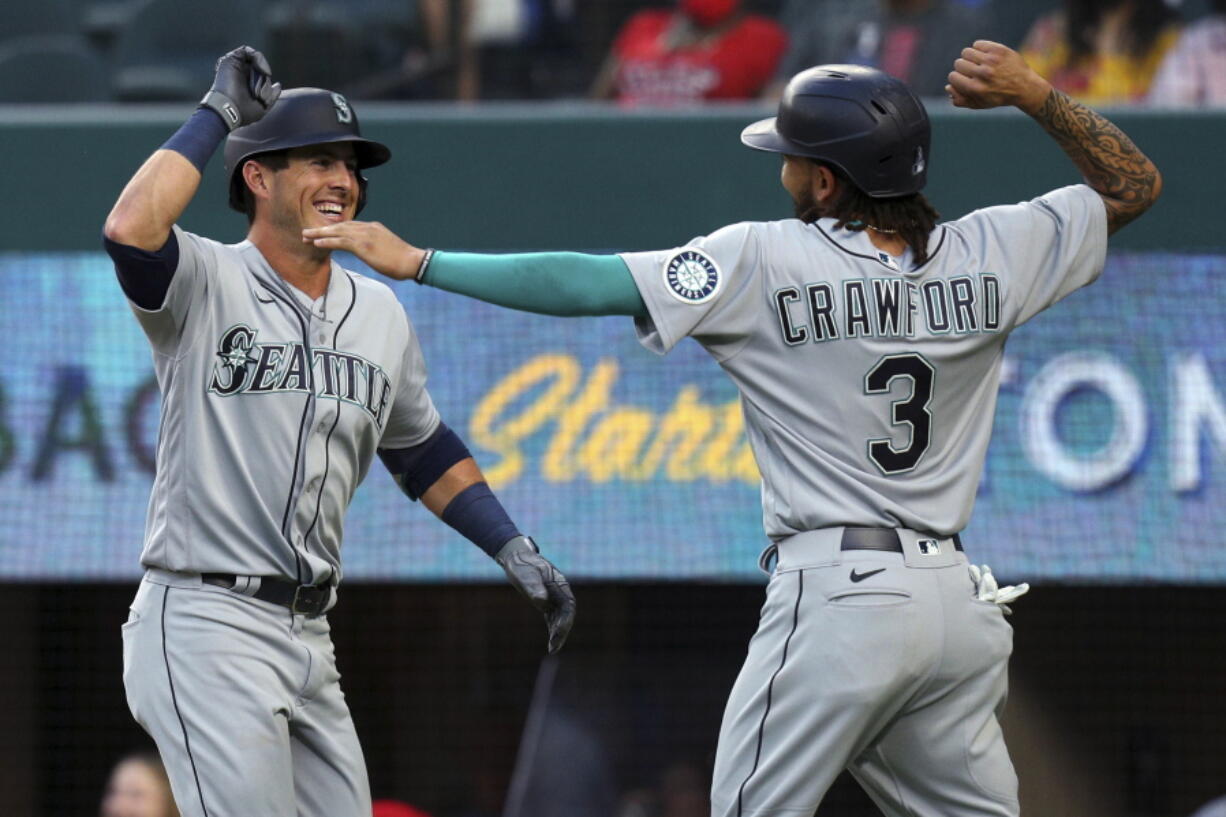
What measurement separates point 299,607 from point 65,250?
107 inches

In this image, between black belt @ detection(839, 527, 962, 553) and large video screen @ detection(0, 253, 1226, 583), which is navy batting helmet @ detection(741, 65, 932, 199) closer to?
black belt @ detection(839, 527, 962, 553)

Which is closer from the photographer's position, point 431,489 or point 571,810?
point 431,489

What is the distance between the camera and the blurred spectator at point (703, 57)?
615 centimetres

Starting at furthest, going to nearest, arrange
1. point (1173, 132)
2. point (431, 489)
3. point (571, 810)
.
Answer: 1. point (571, 810)
2. point (1173, 132)
3. point (431, 489)

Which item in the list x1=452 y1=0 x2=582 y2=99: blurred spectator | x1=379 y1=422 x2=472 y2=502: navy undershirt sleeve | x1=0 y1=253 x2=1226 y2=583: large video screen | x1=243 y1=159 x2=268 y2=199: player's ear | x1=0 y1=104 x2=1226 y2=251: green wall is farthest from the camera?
x1=452 y1=0 x2=582 y2=99: blurred spectator

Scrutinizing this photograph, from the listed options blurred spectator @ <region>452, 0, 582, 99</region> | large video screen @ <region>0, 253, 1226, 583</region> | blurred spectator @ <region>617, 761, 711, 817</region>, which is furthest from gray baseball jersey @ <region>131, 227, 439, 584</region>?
blurred spectator @ <region>452, 0, 582, 99</region>

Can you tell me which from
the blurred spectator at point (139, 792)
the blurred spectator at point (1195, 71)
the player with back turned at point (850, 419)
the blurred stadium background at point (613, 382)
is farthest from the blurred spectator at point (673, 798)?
the player with back turned at point (850, 419)

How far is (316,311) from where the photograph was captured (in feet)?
10.8

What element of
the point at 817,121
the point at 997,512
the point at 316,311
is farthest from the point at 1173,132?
the point at 316,311

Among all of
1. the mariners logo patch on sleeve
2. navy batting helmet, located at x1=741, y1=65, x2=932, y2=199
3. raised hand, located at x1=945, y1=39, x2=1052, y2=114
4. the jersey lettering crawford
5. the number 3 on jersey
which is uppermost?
raised hand, located at x1=945, y1=39, x2=1052, y2=114

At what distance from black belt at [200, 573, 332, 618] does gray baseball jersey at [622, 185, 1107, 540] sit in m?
0.78

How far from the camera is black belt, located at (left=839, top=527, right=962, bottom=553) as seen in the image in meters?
3.00

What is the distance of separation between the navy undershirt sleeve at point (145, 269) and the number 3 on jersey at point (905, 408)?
1.22 metres

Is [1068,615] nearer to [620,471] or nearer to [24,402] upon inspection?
[620,471]
